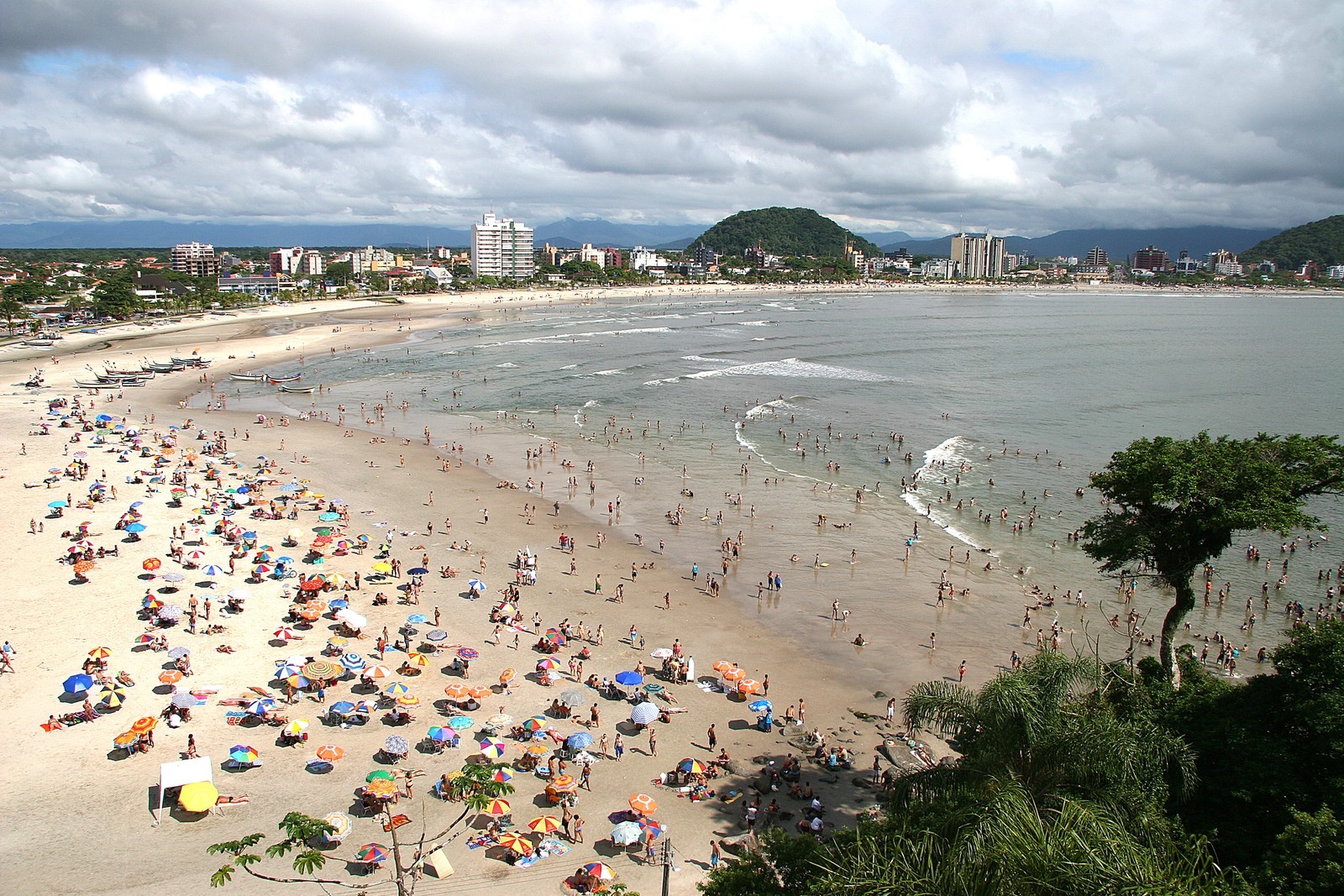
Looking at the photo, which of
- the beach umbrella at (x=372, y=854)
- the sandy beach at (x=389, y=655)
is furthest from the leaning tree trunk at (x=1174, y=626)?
the beach umbrella at (x=372, y=854)

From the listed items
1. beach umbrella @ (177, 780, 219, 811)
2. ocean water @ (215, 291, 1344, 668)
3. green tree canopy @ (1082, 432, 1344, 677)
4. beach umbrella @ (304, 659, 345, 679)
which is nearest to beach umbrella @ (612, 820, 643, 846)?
beach umbrella @ (177, 780, 219, 811)

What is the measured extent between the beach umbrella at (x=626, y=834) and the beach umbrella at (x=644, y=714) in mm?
3730

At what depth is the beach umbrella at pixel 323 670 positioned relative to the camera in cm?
2128

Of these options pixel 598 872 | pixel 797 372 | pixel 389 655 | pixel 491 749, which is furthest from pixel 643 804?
pixel 797 372

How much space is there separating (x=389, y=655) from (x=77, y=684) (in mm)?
7175

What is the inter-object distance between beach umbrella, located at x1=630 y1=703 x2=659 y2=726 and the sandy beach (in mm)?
589

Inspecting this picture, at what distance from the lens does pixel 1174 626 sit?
1748 centimetres

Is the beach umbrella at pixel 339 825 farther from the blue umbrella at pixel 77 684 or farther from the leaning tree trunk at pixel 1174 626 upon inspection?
the leaning tree trunk at pixel 1174 626

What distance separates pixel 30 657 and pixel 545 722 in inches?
558

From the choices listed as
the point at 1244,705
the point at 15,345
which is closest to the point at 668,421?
the point at 1244,705

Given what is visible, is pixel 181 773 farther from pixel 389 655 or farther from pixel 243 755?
pixel 389 655

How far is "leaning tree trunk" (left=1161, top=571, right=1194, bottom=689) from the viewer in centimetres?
1653

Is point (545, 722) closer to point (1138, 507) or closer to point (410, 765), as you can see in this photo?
point (410, 765)

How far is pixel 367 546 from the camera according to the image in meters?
31.3
